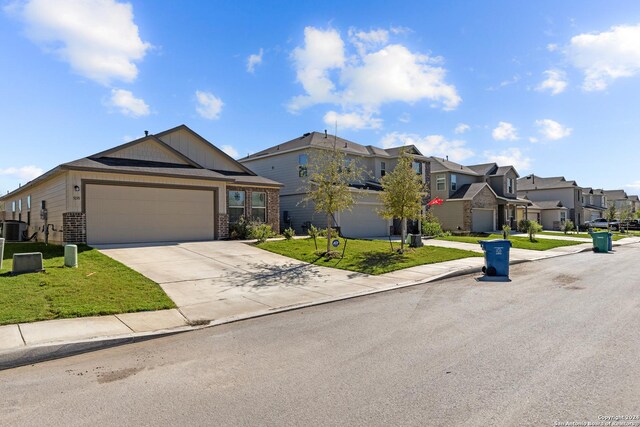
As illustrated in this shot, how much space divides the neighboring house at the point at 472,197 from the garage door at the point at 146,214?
76.8ft

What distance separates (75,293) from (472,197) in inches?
1250

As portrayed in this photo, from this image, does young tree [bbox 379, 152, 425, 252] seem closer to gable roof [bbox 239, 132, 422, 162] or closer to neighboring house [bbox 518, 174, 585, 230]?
gable roof [bbox 239, 132, 422, 162]

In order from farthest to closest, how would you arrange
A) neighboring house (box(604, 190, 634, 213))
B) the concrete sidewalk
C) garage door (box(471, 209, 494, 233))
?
neighboring house (box(604, 190, 634, 213)) < garage door (box(471, 209, 494, 233)) < the concrete sidewalk

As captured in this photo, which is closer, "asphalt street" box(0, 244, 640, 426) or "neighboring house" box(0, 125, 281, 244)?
"asphalt street" box(0, 244, 640, 426)

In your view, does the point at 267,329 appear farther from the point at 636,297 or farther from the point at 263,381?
the point at 636,297

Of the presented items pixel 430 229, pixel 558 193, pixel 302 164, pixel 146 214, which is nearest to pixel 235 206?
pixel 146 214

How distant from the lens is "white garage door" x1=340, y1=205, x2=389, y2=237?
2584 cm

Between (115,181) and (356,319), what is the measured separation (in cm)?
1307

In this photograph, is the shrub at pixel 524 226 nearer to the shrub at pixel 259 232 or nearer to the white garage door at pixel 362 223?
the white garage door at pixel 362 223

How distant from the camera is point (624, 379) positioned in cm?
441

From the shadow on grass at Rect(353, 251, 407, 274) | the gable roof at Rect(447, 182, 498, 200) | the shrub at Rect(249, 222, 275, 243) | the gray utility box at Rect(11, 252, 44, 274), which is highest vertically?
the gable roof at Rect(447, 182, 498, 200)

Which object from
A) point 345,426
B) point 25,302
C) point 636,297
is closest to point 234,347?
point 345,426

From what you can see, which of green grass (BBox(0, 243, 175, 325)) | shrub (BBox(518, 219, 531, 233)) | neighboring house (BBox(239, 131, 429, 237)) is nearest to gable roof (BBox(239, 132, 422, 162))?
neighboring house (BBox(239, 131, 429, 237))

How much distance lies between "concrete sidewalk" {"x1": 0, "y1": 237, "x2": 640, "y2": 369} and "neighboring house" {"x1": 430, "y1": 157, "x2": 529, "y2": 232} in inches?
685
